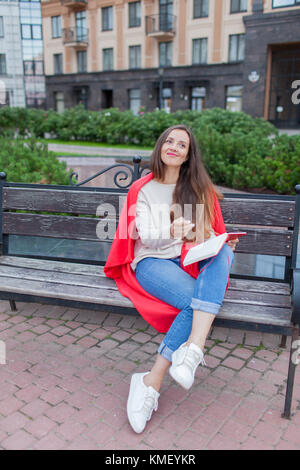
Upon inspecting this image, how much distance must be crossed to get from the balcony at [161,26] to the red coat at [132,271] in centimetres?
3067

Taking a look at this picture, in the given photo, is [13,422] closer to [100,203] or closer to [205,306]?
[205,306]

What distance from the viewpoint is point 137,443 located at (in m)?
2.26

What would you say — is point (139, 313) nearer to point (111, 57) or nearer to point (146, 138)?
point (146, 138)

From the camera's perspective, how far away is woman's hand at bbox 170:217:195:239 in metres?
2.63

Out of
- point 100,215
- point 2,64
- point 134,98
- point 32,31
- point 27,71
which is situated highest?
point 32,31

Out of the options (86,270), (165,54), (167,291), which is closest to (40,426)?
Answer: (167,291)

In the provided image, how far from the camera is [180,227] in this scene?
2.64 m

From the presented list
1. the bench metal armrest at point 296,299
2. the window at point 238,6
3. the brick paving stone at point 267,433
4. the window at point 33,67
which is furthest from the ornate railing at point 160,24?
the brick paving stone at point 267,433

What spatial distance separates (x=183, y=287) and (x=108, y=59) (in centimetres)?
3487

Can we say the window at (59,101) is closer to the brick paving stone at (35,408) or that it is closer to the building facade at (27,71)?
the building facade at (27,71)

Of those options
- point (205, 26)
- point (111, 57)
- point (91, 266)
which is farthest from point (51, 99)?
point (91, 266)

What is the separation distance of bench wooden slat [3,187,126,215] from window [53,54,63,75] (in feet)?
121

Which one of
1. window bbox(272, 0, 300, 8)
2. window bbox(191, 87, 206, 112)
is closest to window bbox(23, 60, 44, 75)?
window bbox(191, 87, 206, 112)

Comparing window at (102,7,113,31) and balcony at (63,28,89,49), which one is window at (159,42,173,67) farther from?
balcony at (63,28,89,49)
